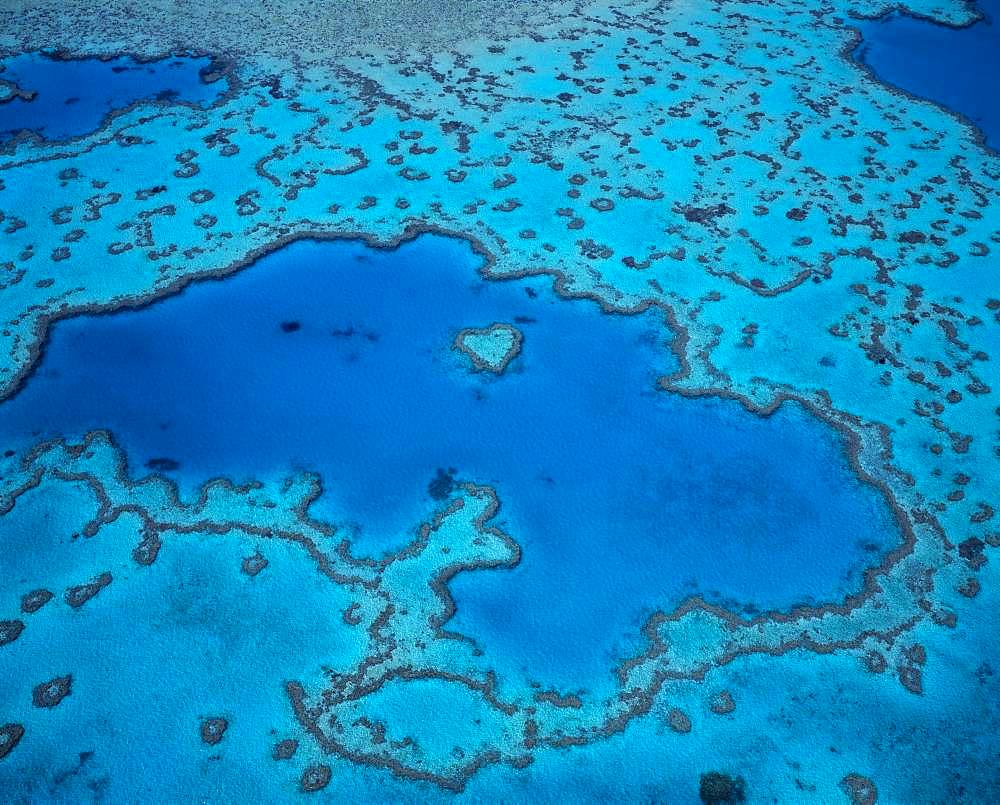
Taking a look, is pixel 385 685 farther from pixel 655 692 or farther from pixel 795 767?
pixel 795 767

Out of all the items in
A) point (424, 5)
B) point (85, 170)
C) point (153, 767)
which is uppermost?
point (424, 5)

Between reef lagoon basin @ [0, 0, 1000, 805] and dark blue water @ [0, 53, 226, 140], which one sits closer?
reef lagoon basin @ [0, 0, 1000, 805]

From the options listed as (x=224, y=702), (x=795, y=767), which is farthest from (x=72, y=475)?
(x=795, y=767)

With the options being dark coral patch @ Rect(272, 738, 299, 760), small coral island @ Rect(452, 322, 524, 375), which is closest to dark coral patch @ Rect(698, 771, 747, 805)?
dark coral patch @ Rect(272, 738, 299, 760)

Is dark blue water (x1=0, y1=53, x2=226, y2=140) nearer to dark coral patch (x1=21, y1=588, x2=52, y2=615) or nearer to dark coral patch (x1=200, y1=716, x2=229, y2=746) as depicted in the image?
dark coral patch (x1=21, y1=588, x2=52, y2=615)

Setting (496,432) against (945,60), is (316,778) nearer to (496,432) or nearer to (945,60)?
(496,432)

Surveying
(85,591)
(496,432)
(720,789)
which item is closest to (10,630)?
(85,591)
